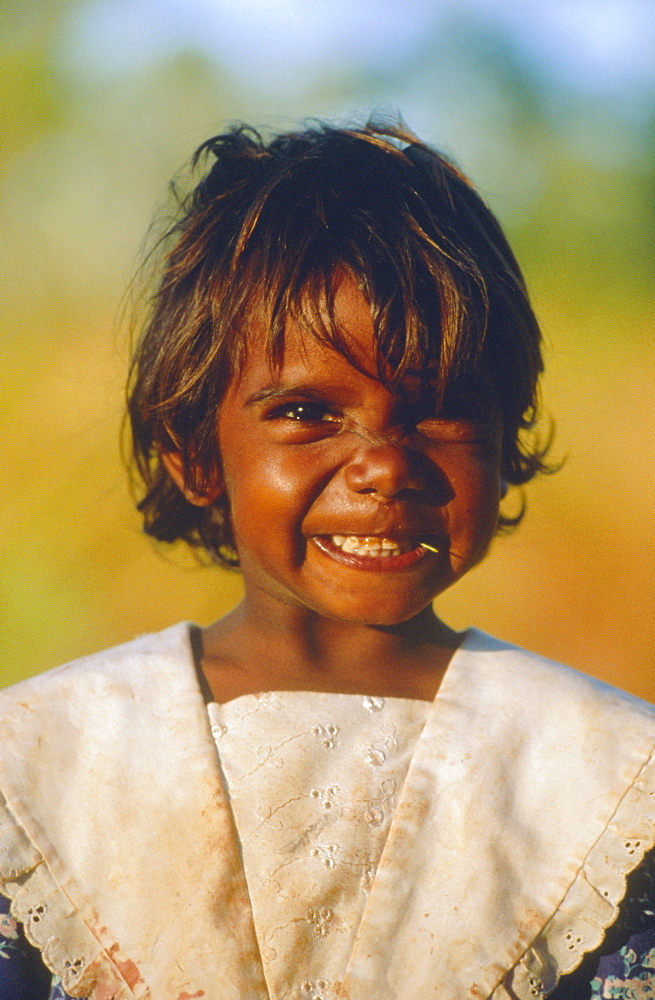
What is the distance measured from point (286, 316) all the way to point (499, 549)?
3.34m

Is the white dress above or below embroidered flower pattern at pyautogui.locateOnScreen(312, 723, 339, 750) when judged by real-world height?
below

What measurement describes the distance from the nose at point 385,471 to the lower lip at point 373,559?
0.10 metres

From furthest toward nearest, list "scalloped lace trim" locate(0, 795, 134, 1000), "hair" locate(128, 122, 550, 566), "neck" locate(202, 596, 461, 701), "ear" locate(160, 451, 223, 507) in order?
"ear" locate(160, 451, 223, 507) → "neck" locate(202, 596, 461, 701) → "hair" locate(128, 122, 550, 566) → "scalloped lace trim" locate(0, 795, 134, 1000)

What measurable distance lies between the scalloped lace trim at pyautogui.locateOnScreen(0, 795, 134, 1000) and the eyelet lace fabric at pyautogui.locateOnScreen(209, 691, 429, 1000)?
0.71ft

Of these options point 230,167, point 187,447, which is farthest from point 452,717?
point 230,167

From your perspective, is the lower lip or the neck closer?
the lower lip

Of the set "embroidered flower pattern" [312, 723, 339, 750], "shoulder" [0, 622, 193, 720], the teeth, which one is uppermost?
the teeth

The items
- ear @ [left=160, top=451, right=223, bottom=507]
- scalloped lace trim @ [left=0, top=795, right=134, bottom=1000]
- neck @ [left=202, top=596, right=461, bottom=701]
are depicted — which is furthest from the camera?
ear @ [left=160, top=451, right=223, bottom=507]

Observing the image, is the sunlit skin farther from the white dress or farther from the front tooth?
the white dress

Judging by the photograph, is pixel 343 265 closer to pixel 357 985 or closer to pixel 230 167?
pixel 230 167

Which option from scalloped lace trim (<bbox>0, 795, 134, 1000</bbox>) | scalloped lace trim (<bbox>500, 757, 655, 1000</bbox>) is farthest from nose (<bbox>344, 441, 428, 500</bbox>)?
scalloped lace trim (<bbox>0, 795, 134, 1000</bbox>)

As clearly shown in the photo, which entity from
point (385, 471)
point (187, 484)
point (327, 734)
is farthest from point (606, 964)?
point (187, 484)

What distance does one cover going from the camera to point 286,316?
1.47 meters

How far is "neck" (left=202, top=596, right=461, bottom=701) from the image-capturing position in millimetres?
1604
